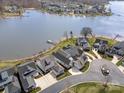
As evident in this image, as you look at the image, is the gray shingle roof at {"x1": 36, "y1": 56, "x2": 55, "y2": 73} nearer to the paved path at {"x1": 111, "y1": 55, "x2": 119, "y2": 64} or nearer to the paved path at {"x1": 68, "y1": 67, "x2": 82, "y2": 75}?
the paved path at {"x1": 68, "y1": 67, "x2": 82, "y2": 75}

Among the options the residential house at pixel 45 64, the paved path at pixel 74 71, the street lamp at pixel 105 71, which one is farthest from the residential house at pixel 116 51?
the residential house at pixel 45 64

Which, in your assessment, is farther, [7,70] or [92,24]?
[92,24]

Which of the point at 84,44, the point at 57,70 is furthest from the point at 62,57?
the point at 84,44

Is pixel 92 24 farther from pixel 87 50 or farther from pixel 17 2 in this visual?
pixel 17 2

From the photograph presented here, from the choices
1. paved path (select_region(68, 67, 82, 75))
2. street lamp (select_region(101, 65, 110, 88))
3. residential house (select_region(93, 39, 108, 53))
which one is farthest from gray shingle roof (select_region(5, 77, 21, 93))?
residential house (select_region(93, 39, 108, 53))

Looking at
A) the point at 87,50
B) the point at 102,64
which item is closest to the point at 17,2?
the point at 87,50

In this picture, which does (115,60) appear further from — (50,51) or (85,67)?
(50,51)

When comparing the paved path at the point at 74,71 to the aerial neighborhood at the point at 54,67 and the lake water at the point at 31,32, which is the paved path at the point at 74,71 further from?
the lake water at the point at 31,32
